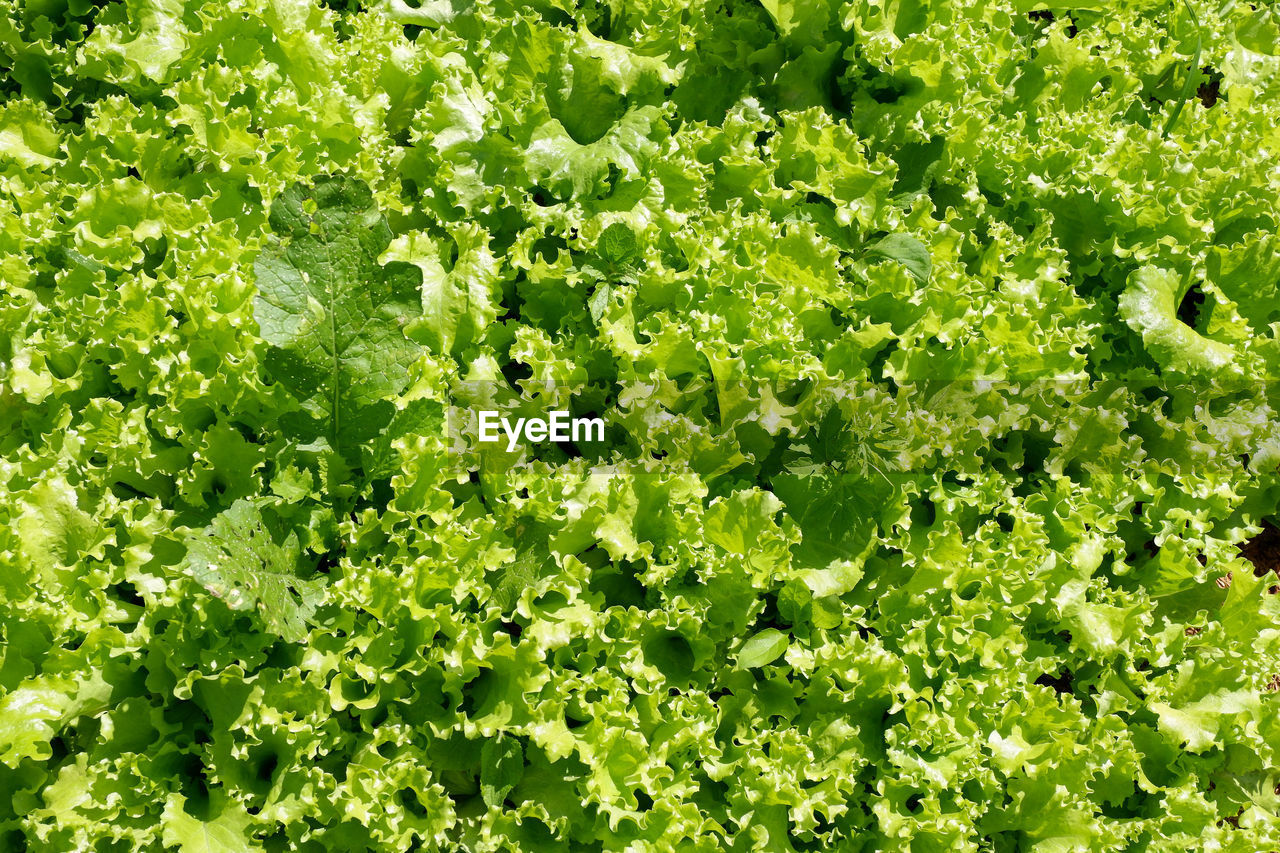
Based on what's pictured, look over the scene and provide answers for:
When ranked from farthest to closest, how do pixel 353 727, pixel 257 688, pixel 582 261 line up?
Answer: pixel 582 261 → pixel 353 727 → pixel 257 688

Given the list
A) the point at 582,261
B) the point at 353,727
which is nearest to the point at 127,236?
Result: the point at 582,261

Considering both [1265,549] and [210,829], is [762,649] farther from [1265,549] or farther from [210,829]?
[1265,549]

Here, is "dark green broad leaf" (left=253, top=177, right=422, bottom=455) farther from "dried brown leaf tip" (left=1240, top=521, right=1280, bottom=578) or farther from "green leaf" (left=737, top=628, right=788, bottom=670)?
"dried brown leaf tip" (left=1240, top=521, right=1280, bottom=578)

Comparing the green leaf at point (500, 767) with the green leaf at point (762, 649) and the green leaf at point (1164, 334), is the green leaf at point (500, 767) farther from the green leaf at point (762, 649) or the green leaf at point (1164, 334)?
the green leaf at point (1164, 334)

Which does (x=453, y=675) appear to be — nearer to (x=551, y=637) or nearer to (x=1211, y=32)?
(x=551, y=637)

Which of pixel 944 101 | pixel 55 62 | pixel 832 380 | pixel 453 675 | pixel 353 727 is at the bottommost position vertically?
pixel 353 727

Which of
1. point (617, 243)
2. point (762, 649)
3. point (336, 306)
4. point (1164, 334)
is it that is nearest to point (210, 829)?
point (336, 306)

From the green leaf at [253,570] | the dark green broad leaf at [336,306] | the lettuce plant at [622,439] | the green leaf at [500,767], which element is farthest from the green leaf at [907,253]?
the green leaf at [253,570]
